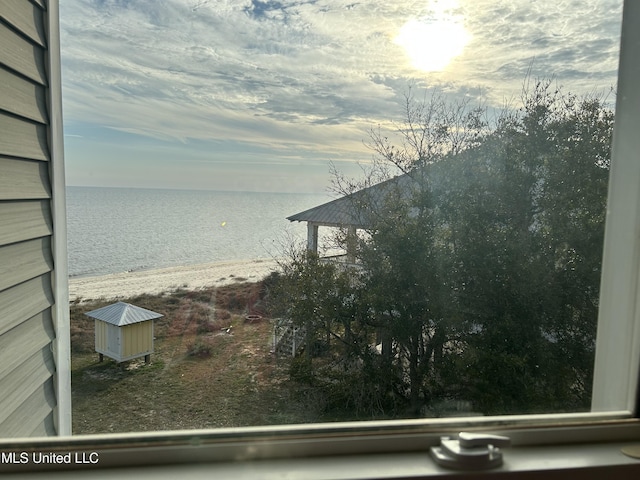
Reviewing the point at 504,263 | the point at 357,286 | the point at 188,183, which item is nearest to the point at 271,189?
the point at 188,183

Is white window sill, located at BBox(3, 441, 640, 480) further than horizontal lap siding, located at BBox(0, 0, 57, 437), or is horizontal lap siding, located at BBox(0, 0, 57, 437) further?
horizontal lap siding, located at BBox(0, 0, 57, 437)

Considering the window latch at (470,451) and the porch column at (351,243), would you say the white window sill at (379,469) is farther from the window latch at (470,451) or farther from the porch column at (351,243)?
the porch column at (351,243)

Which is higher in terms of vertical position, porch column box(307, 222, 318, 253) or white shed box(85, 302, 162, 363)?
porch column box(307, 222, 318, 253)

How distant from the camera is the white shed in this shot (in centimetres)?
91

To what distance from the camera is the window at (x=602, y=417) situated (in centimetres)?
75

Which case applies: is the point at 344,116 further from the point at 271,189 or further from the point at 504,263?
the point at 504,263

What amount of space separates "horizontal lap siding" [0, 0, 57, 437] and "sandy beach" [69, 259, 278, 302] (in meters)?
0.09

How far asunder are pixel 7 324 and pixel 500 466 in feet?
3.29

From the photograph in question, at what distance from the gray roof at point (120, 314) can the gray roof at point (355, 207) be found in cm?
41

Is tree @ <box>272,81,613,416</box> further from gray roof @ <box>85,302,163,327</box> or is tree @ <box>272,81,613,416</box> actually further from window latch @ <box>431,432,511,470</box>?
gray roof @ <box>85,302,163,327</box>

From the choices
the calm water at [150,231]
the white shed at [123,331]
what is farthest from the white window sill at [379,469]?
the calm water at [150,231]

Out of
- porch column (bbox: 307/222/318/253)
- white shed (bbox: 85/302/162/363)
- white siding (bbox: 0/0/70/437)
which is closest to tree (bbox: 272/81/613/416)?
porch column (bbox: 307/222/318/253)

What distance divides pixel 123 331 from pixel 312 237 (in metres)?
0.48

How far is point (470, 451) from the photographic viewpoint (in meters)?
0.72
